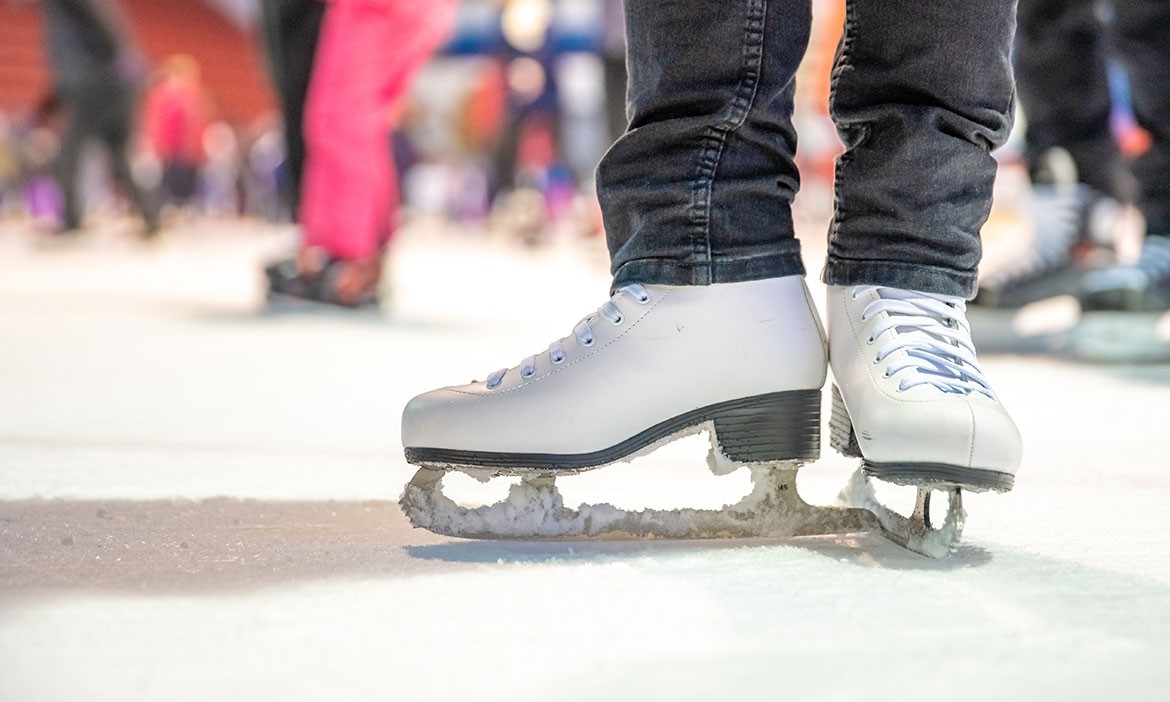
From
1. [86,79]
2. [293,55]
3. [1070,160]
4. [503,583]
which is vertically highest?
[86,79]

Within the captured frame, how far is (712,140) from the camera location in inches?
29.9

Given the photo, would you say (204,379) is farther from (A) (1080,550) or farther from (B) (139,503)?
(A) (1080,550)

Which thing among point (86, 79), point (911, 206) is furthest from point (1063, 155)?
point (86, 79)

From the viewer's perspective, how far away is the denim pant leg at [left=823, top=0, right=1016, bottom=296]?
2.42 ft

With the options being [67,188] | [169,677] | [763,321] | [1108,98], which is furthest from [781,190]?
[67,188]

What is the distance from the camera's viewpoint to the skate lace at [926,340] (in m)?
0.72

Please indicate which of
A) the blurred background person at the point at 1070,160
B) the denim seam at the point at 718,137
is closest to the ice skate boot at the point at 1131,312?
the blurred background person at the point at 1070,160

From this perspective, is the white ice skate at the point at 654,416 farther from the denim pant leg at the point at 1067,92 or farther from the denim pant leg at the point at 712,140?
the denim pant leg at the point at 1067,92

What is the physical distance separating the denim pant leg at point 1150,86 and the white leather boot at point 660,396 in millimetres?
1278

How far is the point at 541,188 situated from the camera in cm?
791

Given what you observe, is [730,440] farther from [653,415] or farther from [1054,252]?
[1054,252]

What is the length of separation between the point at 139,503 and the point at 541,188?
23.5ft

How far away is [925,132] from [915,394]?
0.17m

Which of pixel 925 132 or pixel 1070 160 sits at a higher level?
pixel 1070 160
